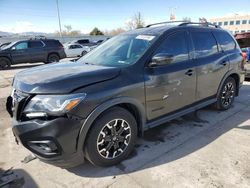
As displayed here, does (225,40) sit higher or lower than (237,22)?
lower

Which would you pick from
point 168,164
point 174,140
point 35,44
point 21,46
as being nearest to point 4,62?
point 21,46

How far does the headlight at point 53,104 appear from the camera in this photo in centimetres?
257

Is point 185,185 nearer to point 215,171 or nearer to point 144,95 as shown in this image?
point 215,171

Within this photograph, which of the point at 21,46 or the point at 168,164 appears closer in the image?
the point at 168,164

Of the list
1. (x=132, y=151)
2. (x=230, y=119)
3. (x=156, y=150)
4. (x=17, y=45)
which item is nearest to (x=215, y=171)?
(x=156, y=150)

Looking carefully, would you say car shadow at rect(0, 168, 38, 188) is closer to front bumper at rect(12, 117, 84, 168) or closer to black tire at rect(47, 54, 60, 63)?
front bumper at rect(12, 117, 84, 168)

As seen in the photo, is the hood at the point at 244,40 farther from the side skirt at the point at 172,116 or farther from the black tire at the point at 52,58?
the black tire at the point at 52,58

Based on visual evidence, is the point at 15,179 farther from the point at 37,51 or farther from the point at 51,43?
the point at 51,43

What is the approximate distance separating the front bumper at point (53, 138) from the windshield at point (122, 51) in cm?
121

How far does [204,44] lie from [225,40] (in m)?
0.88

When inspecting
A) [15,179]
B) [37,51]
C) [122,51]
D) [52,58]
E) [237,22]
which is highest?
[237,22]

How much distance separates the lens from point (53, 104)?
2578 millimetres

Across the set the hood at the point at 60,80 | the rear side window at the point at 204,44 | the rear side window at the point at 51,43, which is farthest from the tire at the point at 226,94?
the rear side window at the point at 51,43

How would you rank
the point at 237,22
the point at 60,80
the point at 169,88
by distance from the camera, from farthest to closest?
the point at 237,22 → the point at 169,88 → the point at 60,80
